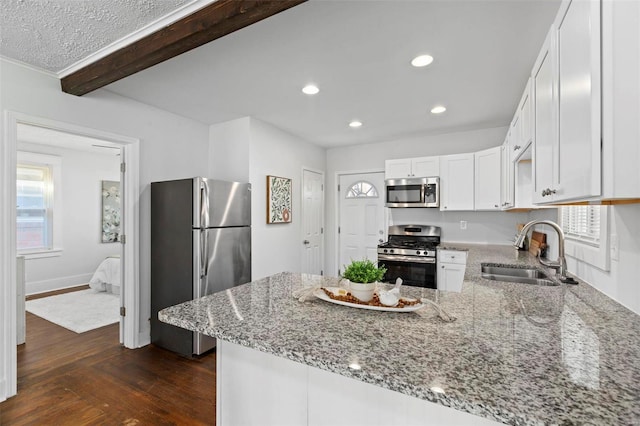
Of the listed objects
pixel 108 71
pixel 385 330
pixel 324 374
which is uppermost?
pixel 108 71

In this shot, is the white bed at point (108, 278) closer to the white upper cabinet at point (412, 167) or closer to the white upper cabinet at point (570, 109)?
the white upper cabinet at point (412, 167)

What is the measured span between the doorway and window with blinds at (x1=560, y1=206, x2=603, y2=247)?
3764mm

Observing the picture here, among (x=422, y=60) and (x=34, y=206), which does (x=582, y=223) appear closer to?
(x=422, y=60)

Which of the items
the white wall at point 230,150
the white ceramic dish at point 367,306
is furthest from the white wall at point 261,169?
the white ceramic dish at point 367,306

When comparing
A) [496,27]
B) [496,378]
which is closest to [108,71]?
[496,27]

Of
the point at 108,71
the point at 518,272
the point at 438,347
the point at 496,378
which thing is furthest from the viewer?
the point at 518,272

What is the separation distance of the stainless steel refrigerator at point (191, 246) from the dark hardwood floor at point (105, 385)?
249 mm

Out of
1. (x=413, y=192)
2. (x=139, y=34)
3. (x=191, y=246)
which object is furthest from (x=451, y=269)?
(x=139, y=34)

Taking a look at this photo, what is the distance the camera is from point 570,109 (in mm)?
1004

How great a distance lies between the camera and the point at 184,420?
2.00m

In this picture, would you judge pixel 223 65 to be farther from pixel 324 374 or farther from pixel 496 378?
pixel 496 378

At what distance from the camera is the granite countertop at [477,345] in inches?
25.9

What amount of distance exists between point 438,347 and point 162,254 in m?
2.98

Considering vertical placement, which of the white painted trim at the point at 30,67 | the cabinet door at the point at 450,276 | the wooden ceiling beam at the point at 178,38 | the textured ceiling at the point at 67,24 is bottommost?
the cabinet door at the point at 450,276
